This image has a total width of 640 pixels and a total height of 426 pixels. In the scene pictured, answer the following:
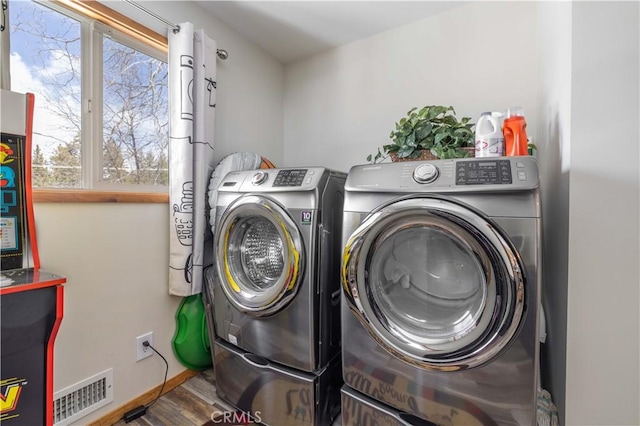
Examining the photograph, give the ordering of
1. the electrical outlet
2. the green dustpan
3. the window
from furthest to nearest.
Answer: the green dustpan → the electrical outlet → the window

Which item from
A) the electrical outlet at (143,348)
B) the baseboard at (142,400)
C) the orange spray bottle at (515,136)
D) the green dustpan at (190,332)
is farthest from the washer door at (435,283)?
the baseboard at (142,400)

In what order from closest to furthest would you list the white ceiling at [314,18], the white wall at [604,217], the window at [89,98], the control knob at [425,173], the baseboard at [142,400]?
the white wall at [604,217] → the control knob at [425,173] → the window at [89,98] → the baseboard at [142,400] → the white ceiling at [314,18]

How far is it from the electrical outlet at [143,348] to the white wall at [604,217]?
5.96 ft

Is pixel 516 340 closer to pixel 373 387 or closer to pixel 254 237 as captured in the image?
pixel 373 387

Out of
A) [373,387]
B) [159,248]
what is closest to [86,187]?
[159,248]

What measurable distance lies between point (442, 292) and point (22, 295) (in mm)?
1342

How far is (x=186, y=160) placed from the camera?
156 centimetres

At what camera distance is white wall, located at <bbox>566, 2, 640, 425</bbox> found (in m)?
0.78

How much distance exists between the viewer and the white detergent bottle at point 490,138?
1.10 m

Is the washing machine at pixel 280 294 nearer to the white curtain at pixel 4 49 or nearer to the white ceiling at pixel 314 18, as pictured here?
the white curtain at pixel 4 49

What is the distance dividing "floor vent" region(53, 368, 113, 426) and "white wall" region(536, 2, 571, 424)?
1.87m

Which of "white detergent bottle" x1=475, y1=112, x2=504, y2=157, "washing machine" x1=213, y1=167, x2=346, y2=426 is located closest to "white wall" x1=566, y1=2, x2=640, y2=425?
"white detergent bottle" x1=475, y1=112, x2=504, y2=157

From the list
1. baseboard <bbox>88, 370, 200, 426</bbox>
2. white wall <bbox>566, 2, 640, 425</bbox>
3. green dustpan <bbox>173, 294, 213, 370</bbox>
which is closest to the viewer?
white wall <bbox>566, 2, 640, 425</bbox>

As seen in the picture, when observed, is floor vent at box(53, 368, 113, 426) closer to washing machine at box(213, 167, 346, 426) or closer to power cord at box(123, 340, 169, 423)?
power cord at box(123, 340, 169, 423)
